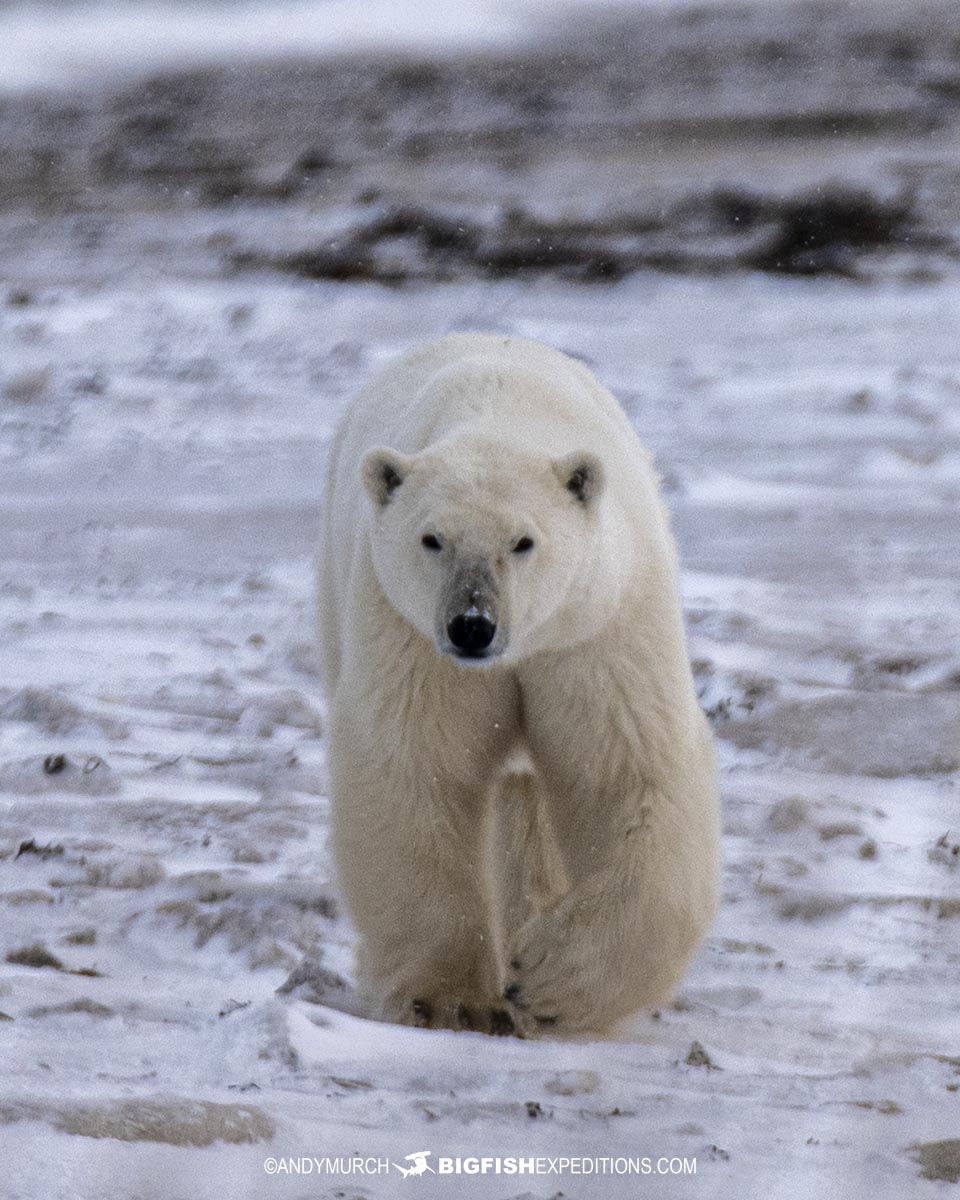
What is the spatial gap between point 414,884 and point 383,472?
85 cm

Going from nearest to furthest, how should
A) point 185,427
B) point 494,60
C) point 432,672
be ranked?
point 432,672 < point 185,427 < point 494,60

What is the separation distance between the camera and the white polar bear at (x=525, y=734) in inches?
127

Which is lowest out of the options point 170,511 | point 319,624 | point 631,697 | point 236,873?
point 170,511

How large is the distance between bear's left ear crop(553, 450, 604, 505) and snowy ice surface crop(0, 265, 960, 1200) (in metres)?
1.02

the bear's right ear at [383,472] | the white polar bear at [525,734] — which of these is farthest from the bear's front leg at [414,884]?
the bear's right ear at [383,472]

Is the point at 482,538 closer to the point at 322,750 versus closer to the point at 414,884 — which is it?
the point at 414,884

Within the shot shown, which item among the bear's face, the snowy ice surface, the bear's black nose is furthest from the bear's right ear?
the snowy ice surface

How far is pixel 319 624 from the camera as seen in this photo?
14.7 ft

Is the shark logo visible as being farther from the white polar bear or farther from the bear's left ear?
the bear's left ear

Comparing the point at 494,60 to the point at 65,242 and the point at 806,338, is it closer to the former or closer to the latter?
the point at 65,242

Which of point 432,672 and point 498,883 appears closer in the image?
point 432,672

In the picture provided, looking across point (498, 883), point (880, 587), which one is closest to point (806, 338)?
point (880, 587)

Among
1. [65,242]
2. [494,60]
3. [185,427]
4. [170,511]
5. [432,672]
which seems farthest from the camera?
[494,60]

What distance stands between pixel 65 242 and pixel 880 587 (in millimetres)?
6920
